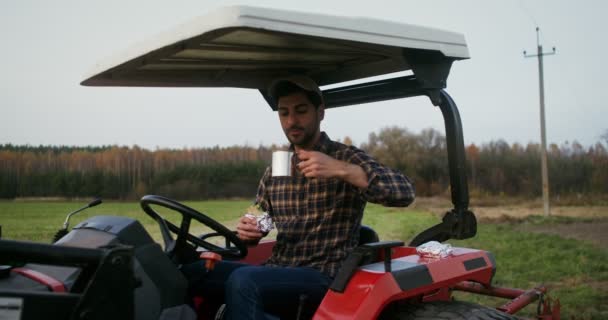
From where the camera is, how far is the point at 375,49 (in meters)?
2.93

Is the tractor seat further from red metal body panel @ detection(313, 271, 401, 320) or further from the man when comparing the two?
red metal body panel @ detection(313, 271, 401, 320)

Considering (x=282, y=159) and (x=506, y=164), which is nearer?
(x=282, y=159)

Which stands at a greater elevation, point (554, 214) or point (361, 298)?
point (361, 298)

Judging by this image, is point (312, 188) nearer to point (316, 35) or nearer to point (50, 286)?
point (316, 35)

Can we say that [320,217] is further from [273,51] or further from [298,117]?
[273,51]

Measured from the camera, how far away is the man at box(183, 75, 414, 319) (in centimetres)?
281

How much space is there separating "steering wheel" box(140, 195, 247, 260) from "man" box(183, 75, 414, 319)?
0.10m

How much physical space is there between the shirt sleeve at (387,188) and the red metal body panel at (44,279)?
1.37 meters

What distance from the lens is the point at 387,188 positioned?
2943 millimetres

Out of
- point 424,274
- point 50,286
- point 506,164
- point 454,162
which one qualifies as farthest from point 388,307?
point 506,164

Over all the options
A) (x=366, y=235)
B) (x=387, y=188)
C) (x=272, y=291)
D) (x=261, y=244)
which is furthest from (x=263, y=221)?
(x=387, y=188)

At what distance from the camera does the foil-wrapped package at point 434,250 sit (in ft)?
10.2

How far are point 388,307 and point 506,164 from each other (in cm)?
2643

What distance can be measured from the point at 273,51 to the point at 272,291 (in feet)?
3.82
